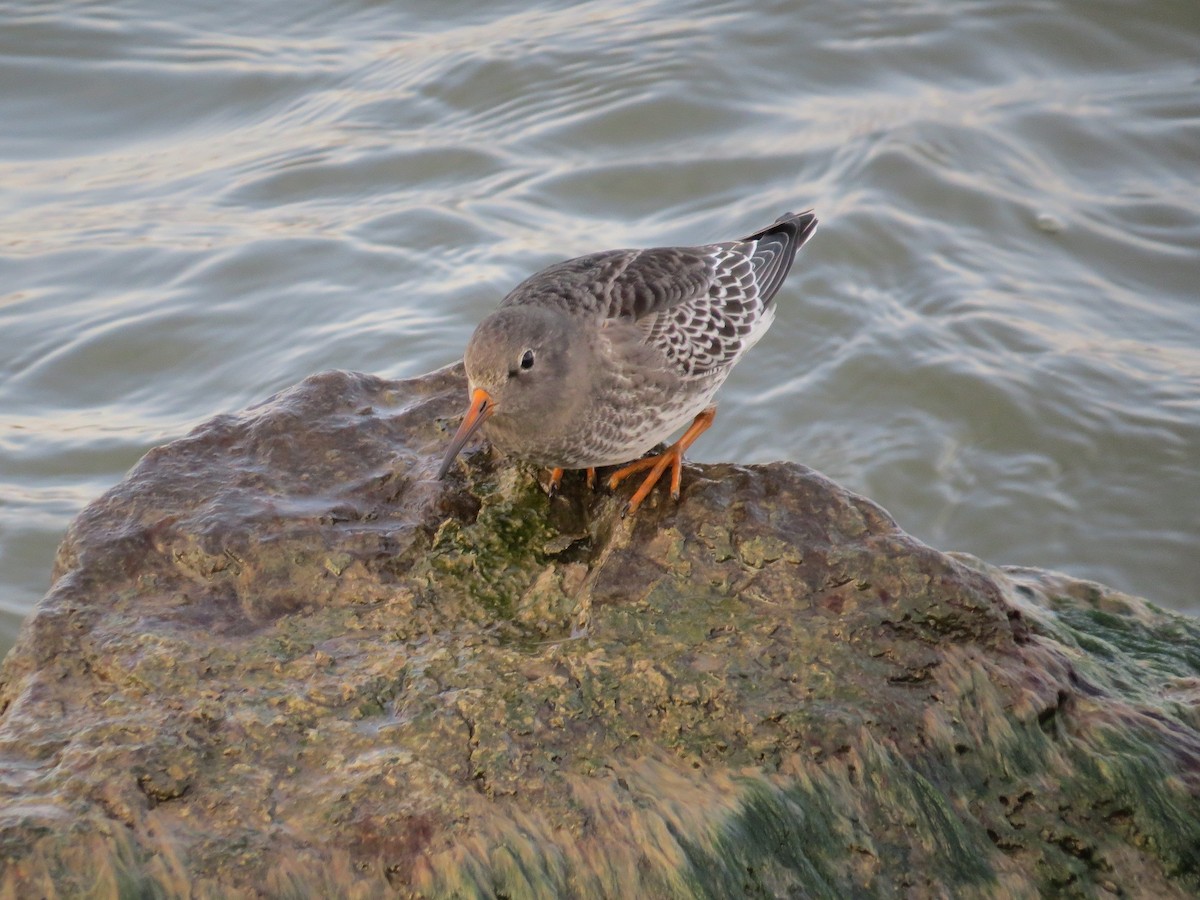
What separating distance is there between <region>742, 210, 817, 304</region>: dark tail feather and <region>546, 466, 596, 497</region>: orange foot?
5.30 feet

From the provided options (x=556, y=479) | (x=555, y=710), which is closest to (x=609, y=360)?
(x=556, y=479)

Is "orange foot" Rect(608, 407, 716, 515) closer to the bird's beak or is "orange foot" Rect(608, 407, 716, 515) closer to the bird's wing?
the bird's wing

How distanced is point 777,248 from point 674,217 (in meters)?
4.83

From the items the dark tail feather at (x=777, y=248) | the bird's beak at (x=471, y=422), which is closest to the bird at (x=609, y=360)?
the bird's beak at (x=471, y=422)

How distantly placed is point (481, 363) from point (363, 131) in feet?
26.1

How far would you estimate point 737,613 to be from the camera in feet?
14.1

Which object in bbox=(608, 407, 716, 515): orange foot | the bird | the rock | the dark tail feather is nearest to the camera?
the rock

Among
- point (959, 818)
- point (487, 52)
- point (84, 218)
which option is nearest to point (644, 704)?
point (959, 818)

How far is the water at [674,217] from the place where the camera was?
30.2 feet

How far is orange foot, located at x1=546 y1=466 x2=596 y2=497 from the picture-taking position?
532 cm

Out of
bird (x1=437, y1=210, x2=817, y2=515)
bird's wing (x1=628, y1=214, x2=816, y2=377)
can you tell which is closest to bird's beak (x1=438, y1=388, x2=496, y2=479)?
bird (x1=437, y1=210, x2=817, y2=515)

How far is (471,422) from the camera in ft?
16.6

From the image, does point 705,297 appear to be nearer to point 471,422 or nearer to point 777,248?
point 777,248

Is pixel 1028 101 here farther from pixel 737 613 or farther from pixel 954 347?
pixel 737 613
